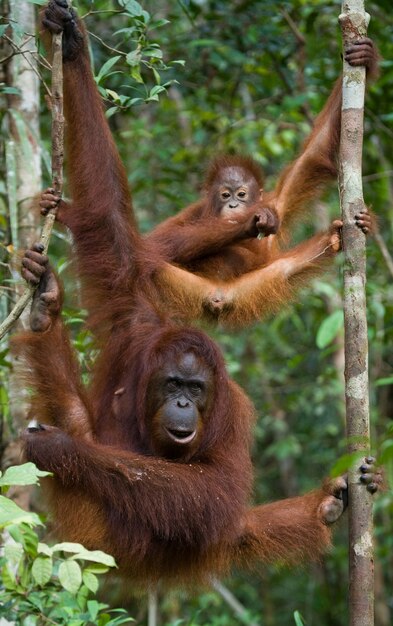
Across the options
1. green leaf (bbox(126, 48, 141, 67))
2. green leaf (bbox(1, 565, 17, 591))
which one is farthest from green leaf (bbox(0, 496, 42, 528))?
green leaf (bbox(126, 48, 141, 67))

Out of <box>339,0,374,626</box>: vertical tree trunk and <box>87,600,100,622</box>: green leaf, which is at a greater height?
<box>339,0,374,626</box>: vertical tree trunk

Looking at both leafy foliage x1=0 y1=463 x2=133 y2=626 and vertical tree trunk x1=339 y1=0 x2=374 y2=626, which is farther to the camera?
vertical tree trunk x1=339 y1=0 x2=374 y2=626

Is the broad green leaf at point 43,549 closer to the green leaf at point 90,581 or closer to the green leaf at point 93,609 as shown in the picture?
the green leaf at point 90,581

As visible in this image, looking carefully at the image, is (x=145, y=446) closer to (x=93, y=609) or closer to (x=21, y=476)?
(x=93, y=609)

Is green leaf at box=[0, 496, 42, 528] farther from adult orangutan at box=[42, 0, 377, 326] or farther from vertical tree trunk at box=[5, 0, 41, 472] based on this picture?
vertical tree trunk at box=[5, 0, 41, 472]

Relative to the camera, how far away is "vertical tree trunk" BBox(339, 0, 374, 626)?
9.06ft

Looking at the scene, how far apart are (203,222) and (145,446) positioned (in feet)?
4.19

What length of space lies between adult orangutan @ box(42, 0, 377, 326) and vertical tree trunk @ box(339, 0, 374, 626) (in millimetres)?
75

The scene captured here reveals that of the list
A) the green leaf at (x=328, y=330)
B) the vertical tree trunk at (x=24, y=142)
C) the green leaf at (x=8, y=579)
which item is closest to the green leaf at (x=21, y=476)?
the green leaf at (x=8, y=579)

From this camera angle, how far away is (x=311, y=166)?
4023 millimetres

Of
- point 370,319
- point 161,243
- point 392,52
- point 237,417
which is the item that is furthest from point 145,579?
point 392,52

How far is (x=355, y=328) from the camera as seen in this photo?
286 centimetres

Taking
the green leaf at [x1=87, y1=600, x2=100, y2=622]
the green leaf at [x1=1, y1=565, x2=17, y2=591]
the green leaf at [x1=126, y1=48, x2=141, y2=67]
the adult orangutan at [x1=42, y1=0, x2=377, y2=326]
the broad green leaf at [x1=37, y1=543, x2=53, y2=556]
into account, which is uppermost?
the green leaf at [x1=126, y1=48, x2=141, y2=67]

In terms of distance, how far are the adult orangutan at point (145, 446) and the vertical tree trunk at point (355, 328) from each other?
15cm
